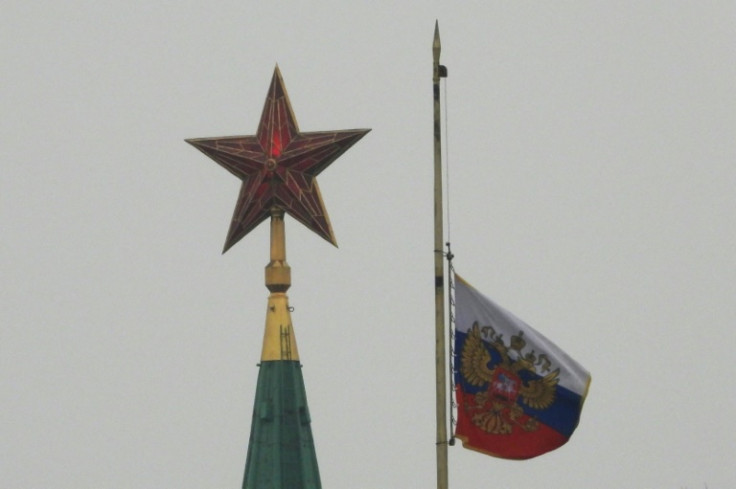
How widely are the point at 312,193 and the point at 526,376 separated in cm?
754

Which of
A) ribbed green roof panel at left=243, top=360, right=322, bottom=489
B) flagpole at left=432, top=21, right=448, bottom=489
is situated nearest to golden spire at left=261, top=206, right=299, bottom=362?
ribbed green roof panel at left=243, top=360, right=322, bottom=489

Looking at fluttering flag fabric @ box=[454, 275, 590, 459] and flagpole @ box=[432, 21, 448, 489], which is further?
fluttering flag fabric @ box=[454, 275, 590, 459]

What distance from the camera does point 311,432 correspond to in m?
40.7

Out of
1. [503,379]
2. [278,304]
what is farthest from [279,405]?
[503,379]

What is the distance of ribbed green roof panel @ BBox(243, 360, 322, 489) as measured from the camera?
40094mm

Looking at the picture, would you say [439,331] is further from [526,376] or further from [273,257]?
[273,257]

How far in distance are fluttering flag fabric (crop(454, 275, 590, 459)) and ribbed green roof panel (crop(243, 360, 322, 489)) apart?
674 centimetres

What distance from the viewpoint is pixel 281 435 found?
132ft

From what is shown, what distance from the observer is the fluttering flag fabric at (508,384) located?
34156 millimetres

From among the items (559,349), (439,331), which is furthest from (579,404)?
(439,331)

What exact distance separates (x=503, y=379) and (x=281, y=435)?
710 cm

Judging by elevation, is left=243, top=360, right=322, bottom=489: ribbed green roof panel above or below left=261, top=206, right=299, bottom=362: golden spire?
below

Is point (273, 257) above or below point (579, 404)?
above

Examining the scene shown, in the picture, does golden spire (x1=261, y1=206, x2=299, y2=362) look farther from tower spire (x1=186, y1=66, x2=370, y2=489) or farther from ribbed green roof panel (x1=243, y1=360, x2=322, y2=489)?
ribbed green roof panel (x1=243, y1=360, x2=322, y2=489)
